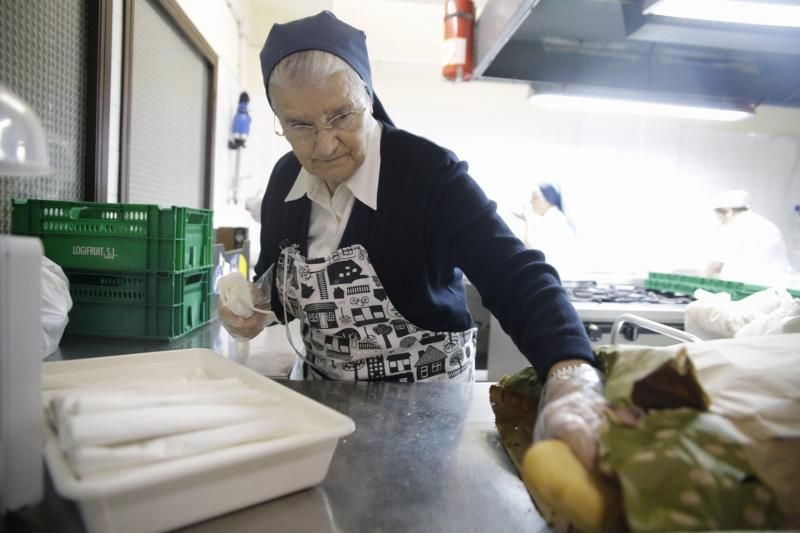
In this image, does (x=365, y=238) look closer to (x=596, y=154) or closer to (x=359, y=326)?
(x=359, y=326)

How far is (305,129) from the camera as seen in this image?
1.05m

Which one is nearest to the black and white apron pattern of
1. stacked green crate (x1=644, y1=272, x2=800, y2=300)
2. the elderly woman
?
the elderly woman

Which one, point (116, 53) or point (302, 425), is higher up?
point (116, 53)

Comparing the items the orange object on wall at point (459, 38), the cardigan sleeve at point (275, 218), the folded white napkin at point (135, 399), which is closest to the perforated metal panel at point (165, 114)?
the cardigan sleeve at point (275, 218)

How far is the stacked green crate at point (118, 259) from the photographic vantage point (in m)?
1.29

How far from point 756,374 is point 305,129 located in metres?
0.89

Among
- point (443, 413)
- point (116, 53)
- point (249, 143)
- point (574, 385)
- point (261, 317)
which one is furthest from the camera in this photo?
point (249, 143)

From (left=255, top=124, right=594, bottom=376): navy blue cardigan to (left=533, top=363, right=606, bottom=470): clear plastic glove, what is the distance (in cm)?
13

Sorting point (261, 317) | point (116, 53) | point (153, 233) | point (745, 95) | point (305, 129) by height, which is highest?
point (745, 95)

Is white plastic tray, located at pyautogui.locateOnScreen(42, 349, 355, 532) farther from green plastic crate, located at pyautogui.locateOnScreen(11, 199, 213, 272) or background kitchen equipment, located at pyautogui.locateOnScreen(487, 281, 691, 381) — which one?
background kitchen equipment, located at pyautogui.locateOnScreen(487, 281, 691, 381)

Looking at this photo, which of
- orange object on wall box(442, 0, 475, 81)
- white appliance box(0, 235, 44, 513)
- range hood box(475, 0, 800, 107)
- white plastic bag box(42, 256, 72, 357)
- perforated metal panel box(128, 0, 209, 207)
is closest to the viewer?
white appliance box(0, 235, 44, 513)

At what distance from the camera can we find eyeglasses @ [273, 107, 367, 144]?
1.04m

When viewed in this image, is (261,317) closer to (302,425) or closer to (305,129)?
(305,129)

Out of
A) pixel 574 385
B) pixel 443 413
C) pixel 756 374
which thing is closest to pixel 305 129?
pixel 443 413
